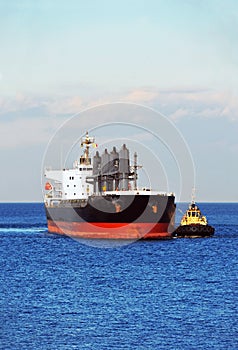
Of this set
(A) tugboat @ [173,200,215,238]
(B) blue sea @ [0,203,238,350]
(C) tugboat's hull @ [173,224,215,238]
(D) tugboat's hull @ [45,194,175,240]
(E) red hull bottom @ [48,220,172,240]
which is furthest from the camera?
(A) tugboat @ [173,200,215,238]

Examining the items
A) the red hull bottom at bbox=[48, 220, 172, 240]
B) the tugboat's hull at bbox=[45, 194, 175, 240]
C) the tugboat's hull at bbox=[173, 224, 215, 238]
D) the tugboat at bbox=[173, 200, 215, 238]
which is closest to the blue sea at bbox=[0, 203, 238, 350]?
the red hull bottom at bbox=[48, 220, 172, 240]

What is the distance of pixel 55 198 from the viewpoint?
103188mm

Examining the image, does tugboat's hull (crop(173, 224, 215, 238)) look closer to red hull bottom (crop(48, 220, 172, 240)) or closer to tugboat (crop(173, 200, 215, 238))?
tugboat (crop(173, 200, 215, 238))

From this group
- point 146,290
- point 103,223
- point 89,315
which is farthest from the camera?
point 103,223

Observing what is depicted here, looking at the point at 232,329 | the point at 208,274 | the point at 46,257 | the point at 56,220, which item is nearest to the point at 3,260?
the point at 46,257

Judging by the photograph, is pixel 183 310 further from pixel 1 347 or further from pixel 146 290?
pixel 1 347

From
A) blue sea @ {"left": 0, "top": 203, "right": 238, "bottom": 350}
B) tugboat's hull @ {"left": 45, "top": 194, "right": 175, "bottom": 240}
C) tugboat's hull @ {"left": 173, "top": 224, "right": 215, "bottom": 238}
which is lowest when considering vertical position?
blue sea @ {"left": 0, "top": 203, "right": 238, "bottom": 350}

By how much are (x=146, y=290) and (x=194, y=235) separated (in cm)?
4552

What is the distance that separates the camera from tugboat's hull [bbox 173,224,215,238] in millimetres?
89375

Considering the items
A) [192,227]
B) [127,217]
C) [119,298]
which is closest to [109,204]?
[127,217]

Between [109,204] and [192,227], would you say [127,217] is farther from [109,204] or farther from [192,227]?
[192,227]

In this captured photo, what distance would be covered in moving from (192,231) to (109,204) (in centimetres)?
1626

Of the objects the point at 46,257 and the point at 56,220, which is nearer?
the point at 46,257

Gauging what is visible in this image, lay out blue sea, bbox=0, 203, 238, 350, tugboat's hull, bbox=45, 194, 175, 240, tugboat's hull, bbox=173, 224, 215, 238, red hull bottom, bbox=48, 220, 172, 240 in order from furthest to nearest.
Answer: tugboat's hull, bbox=173, 224, 215, 238 → red hull bottom, bbox=48, 220, 172, 240 → tugboat's hull, bbox=45, 194, 175, 240 → blue sea, bbox=0, 203, 238, 350
